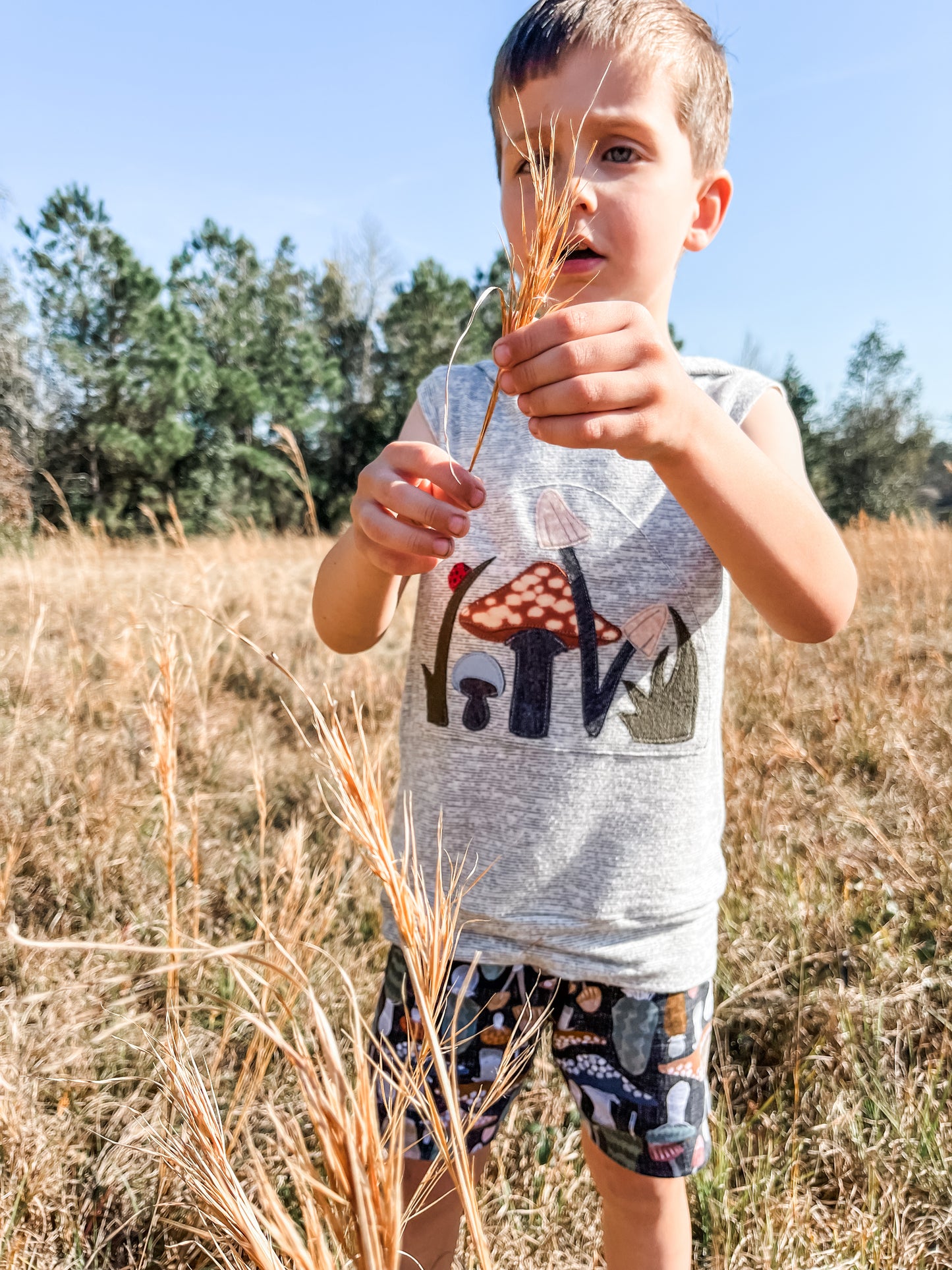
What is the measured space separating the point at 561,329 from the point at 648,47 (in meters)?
0.65

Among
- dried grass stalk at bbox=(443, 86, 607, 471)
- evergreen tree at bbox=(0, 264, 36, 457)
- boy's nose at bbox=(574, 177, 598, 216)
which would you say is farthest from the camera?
evergreen tree at bbox=(0, 264, 36, 457)

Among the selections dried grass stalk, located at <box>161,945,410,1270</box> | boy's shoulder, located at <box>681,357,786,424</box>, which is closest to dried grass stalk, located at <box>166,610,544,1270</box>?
dried grass stalk, located at <box>161,945,410,1270</box>

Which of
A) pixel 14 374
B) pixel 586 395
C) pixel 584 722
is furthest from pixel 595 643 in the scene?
pixel 14 374

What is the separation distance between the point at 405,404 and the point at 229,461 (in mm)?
7290

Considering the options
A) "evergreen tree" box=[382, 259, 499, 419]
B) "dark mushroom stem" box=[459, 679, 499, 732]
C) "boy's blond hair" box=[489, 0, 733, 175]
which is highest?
"evergreen tree" box=[382, 259, 499, 419]

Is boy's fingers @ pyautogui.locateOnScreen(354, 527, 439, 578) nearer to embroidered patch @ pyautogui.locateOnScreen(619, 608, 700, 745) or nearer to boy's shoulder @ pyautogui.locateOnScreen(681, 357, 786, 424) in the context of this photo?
embroidered patch @ pyautogui.locateOnScreen(619, 608, 700, 745)

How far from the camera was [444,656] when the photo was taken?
3.46 feet

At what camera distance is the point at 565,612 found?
3.34ft

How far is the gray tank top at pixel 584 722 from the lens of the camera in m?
0.98

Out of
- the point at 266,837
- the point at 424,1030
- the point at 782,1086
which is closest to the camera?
the point at 424,1030

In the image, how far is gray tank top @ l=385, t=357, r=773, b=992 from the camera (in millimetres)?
984

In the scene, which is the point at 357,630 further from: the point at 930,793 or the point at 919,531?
the point at 919,531

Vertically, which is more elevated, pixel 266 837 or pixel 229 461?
pixel 229 461

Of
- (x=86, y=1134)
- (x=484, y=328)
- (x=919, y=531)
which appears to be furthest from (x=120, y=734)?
(x=484, y=328)
